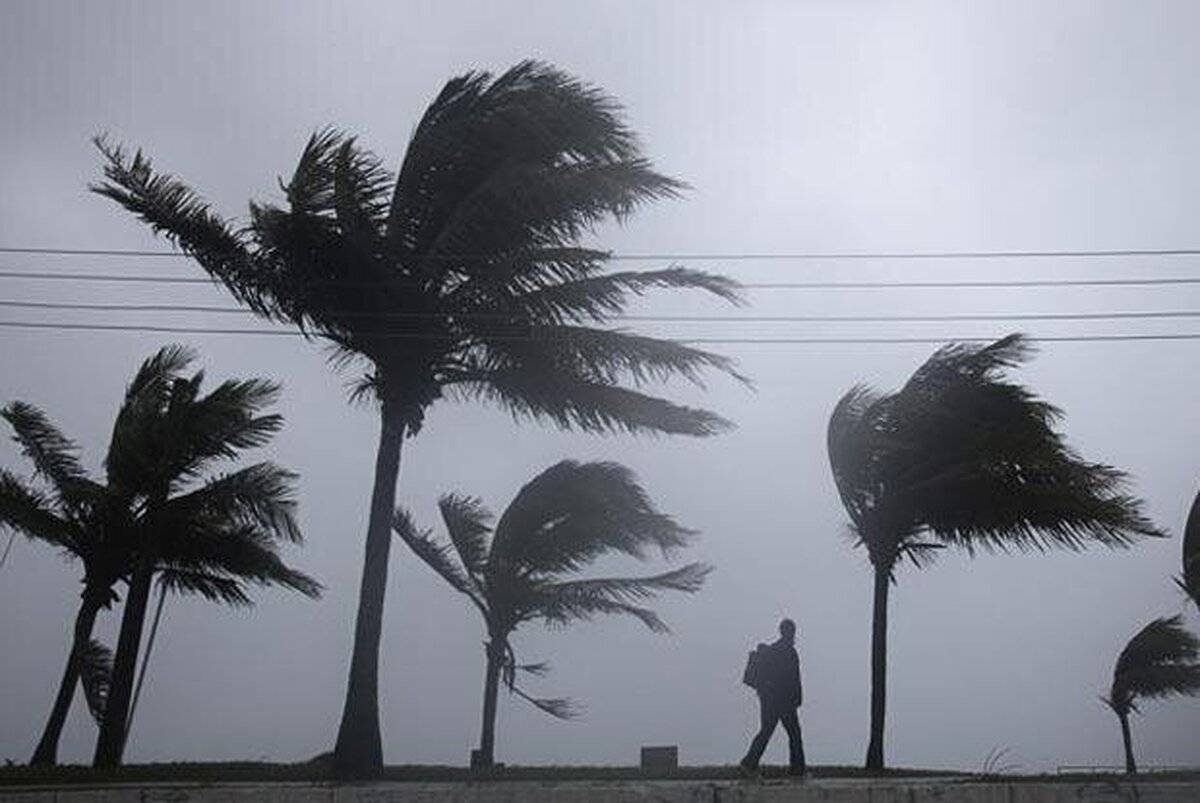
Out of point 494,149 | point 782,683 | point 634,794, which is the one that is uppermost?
point 494,149

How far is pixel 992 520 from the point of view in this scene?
15.3 meters

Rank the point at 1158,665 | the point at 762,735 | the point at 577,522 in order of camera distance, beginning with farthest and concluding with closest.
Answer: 1. the point at 1158,665
2. the point at 577,522
3. the point at 762,735

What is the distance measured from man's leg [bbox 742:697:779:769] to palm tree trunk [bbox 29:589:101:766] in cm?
1065

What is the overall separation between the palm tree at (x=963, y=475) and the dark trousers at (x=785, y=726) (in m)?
3.01

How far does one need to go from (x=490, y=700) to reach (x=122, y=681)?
5.61 metres

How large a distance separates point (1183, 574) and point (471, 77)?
38.2ft

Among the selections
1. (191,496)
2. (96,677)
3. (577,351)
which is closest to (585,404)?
(577,351)

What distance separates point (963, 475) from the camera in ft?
49.4

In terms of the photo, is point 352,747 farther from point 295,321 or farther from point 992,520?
point 992,520

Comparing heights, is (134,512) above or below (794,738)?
above

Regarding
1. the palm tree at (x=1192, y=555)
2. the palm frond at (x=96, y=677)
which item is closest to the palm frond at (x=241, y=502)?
the palm frond at (x=96, y=677)

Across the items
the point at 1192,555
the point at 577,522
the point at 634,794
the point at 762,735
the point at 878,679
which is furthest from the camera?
the point at 577,522

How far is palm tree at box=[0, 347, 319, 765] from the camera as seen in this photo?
674 inches

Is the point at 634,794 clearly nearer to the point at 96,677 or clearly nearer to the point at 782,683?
the point at 782,683
